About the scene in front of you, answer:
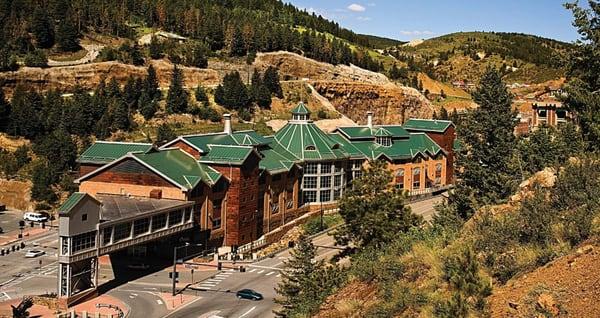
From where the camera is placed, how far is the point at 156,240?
194ft

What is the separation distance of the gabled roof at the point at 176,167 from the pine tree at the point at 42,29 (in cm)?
6289

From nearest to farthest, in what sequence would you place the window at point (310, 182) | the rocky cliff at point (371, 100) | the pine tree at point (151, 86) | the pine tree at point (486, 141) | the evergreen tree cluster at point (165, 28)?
1. the pine tree at point (486, 141)
2. the window at point (310, 182)
3. the pine tree at point (151, 86)
4. the evergreen tree cluster at point (165, 28)
5. the rocky cliff at point (371, 100)

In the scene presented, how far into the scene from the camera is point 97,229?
2062 inches

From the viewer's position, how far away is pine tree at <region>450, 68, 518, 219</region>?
42250 millimetres

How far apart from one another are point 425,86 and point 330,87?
42010mm

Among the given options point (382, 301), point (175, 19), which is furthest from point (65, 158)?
point (382, 301)

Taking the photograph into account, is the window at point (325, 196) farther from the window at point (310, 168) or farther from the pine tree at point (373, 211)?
the pine tree at point (373, 211)

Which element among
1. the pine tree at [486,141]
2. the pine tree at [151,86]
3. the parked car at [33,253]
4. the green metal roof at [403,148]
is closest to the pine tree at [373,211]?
the pine tree at [486,141]

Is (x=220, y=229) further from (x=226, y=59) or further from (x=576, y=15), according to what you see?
(x=226, y=59)

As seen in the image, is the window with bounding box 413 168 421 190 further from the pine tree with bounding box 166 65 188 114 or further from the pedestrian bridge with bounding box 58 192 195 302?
the pedestrian bridge with bounding box 58 192 195 302

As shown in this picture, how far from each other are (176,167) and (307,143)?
77.3ft

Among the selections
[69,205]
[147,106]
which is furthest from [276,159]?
[147,106]

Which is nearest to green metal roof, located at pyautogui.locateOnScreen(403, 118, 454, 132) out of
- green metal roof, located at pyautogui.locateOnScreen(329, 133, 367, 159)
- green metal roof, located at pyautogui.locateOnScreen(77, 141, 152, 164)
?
green metal roof, located at pyautogui.locateOnScreen(329, 133, 367, 159)

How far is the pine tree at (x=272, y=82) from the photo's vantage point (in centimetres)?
12731
